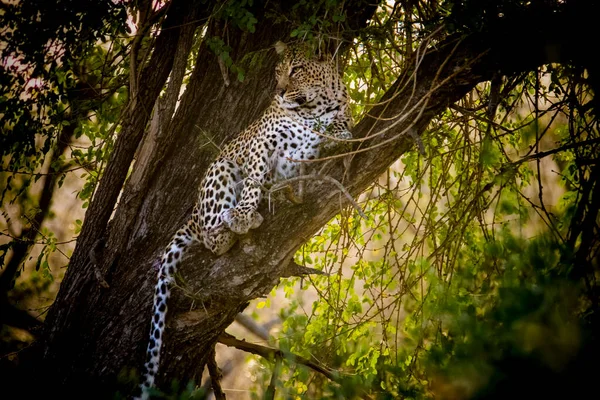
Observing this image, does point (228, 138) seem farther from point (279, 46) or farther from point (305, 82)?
point (279, 46)

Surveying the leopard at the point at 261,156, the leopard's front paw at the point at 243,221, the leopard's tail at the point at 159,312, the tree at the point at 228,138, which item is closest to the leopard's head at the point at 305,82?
the leopard at the point at 261,156

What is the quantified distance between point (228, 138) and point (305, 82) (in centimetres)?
74

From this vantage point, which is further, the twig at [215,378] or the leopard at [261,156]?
the twig at [215,378]

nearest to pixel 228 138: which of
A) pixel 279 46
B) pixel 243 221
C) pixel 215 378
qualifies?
pixel 279 46

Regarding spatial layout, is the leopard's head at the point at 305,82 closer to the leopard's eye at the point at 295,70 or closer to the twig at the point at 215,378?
the leopard's eye at the point at 295,70

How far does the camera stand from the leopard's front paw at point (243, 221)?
14.9ft

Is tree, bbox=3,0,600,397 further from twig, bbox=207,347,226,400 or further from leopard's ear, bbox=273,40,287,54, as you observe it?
twig, bbox=207,347,226,400

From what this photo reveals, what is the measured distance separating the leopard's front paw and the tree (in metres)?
0.06

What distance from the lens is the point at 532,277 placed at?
2004 mm

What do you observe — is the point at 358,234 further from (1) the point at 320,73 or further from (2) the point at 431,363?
(2) the point at 431,363

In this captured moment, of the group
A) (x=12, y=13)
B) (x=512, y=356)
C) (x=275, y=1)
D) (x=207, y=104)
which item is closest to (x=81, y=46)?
(x=12, y=13)

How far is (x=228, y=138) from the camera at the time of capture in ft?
18.1

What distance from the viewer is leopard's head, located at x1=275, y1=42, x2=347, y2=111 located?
536cm

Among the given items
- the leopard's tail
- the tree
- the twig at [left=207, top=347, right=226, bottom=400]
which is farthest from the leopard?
the twig at [left=207, top=347, right=226, bottom=400]
